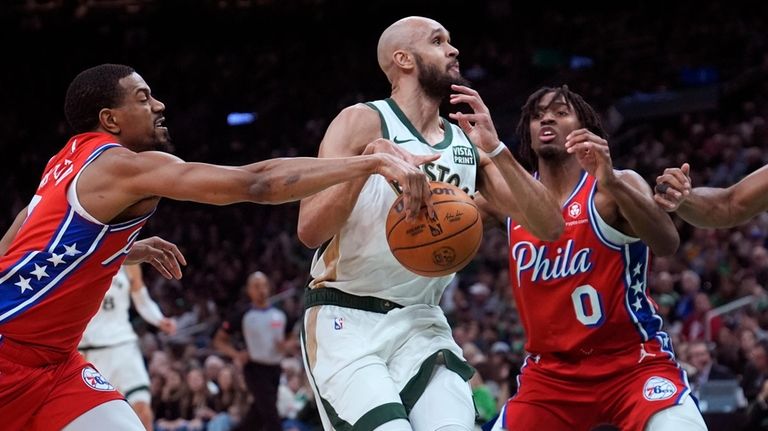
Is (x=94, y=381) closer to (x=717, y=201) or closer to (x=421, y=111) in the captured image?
(x=421, y=111)

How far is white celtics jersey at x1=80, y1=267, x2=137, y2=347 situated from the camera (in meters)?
9.80

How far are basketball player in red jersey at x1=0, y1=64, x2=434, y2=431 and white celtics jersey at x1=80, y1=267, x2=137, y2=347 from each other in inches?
205

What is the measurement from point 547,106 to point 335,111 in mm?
18755

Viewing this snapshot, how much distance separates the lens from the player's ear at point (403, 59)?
530 centimetres

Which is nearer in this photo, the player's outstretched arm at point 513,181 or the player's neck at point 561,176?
the player's outstretched arm at point 513,181

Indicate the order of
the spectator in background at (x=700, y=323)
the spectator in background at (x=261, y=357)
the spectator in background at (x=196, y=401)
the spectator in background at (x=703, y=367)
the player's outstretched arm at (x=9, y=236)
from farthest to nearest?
the spectator in background at (x=196, y=401), the spectator in background at (x=700, y=323), the spectator in background at (x=261, y=357), the spectator in background at (x=703, y=367), the player's outstretched arm at (x=9, y=236)

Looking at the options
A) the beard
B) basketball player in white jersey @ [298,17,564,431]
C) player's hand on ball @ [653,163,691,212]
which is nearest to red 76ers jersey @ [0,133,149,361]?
basketball player in white jersey @ [298,17,564,431]

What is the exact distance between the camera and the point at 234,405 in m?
12.2

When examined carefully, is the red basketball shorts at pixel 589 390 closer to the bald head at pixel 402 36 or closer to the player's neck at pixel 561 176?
the player's neck at pixel 561 176

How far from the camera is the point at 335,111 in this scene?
24406 mm

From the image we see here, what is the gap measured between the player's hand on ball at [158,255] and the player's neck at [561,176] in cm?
191

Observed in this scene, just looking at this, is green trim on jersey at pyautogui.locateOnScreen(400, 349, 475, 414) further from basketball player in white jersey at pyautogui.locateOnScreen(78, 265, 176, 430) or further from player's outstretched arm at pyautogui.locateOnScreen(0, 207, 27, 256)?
basketball player in white jersey at pyautogui.locateOnScreen(78, 265, 176, 430)

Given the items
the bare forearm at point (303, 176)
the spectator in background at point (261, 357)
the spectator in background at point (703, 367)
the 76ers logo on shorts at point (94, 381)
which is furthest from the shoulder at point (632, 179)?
the spectator in background at point (261, 357)

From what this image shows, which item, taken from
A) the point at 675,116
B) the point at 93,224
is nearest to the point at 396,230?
the point at 93,224
